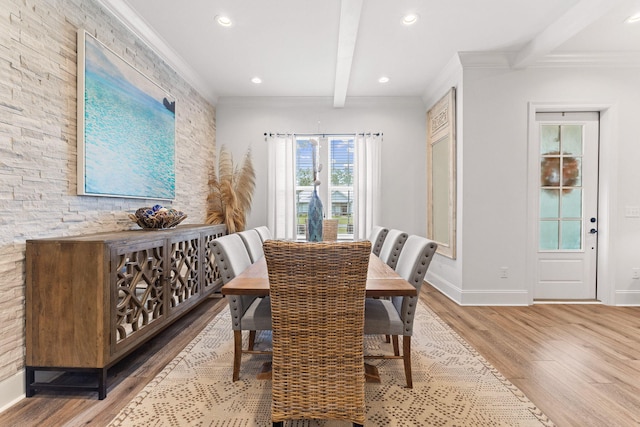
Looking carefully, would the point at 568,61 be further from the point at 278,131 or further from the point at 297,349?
the point at 297,349

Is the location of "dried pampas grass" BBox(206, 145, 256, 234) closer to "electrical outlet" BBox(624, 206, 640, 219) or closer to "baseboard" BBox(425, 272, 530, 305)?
"baseboard" BBox(425, 272, 530, 305)

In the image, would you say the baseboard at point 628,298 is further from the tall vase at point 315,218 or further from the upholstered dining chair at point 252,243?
the upholstered dining chair at point 252,243

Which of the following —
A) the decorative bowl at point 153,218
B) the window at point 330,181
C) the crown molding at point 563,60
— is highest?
the crown molding at point 563,60

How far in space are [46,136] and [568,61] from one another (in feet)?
15.5

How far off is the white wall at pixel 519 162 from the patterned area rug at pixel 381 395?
150 centimetres

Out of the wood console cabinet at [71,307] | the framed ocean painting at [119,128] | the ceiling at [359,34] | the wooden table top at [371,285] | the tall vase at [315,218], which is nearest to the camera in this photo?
the wooden table top at [371,285]

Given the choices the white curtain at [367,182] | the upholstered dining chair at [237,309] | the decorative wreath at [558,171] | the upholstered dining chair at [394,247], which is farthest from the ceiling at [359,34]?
the upholstered dining chair at [237,309]

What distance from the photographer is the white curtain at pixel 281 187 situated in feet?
14.7

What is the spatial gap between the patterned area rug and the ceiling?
2.64m

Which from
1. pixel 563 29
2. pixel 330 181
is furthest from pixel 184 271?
pixel 563 29

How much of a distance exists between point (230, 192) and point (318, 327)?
320 cm

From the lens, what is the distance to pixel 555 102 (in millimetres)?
3326

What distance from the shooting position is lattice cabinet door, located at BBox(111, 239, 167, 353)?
→ 5.98 feet

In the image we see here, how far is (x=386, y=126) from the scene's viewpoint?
4535 millimetres
